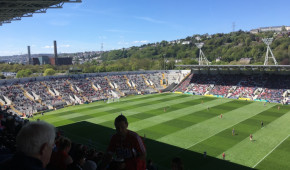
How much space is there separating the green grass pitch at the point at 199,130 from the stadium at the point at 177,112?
95mm

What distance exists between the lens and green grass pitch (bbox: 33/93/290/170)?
68.2 feet

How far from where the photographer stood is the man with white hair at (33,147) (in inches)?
80.5

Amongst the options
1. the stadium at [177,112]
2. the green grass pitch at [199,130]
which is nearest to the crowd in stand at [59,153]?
the stadium at [177,112]

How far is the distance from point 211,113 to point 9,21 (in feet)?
108

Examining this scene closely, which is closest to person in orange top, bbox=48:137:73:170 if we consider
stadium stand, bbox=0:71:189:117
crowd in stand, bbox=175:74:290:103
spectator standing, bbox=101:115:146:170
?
spectator standing, bbox=101:115:146:170

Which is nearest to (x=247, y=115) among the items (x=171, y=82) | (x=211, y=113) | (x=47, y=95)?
(x=211, y=113)

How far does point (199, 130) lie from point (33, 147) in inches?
1124

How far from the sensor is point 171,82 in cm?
7144

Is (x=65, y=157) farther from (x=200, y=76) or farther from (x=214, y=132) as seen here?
(x=200, y=76)

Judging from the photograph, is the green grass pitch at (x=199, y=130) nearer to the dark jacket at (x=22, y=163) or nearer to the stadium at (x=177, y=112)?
the stadium at (x=177, y=112)

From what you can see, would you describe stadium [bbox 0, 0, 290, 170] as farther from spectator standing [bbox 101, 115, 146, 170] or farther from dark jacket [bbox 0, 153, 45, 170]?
spectator standing [bbox 101, 115, 146, 170]

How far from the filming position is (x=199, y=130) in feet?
95.3

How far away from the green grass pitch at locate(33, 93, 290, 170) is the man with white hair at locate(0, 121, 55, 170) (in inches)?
727

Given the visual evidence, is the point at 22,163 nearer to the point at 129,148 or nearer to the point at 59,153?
the point at 59,153
